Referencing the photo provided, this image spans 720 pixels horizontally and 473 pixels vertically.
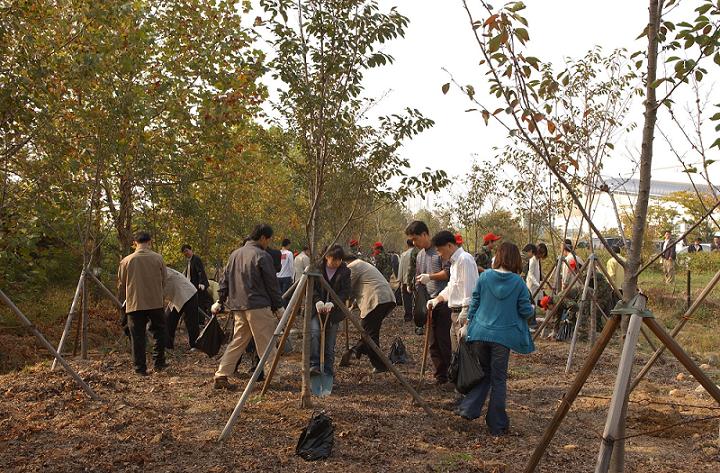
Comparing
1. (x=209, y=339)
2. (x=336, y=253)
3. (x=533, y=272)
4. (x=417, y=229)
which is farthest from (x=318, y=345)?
(x=533, y=272)

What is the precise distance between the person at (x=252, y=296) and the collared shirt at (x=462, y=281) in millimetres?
1871

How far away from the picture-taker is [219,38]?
39.5 feet

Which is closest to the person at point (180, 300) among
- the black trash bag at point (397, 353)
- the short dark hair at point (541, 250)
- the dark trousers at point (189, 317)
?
the dark trousers at point (189, 317)

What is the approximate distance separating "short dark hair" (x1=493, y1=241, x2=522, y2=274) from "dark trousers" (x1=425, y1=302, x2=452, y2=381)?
66.3 inches

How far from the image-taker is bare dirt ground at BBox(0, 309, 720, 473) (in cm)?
530

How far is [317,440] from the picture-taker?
534cm

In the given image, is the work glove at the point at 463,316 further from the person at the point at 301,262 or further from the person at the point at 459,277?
the person at the point at 301,262

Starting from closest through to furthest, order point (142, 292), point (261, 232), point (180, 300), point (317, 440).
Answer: point (317, 440) → point (261, 232) → point (142, 292) → point (180, 300)

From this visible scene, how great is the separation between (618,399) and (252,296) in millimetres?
4598

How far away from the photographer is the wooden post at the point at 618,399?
11.2ft

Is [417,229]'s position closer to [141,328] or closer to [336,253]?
[336,253]

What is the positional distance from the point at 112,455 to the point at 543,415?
13.7ft

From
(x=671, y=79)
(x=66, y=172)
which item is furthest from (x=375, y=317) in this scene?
(x=671, y=79)

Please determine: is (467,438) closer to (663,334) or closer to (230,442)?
(230,442)
